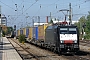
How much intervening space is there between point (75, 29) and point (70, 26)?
529 mm

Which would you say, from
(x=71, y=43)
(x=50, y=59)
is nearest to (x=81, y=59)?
(x=50, y=59)

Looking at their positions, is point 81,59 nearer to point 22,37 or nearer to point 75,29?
point 75,29

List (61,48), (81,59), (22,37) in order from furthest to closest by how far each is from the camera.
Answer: (22,37), (61,48), (81,59)

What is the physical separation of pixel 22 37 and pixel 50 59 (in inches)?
1584

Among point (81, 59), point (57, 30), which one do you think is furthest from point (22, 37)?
point (81, 59)

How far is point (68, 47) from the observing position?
25.0m

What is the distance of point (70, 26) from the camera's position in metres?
25.8

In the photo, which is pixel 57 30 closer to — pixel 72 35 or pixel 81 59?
pixel 72 35

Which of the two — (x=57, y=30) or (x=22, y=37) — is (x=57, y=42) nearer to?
(x=57, y=30)

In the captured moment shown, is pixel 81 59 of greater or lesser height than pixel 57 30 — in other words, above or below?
below

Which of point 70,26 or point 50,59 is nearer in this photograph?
point 50,59

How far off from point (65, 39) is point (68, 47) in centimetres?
78

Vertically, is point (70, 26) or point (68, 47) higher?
point (70, 26)

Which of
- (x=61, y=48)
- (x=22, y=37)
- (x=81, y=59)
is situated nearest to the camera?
(x=81, y=59)
